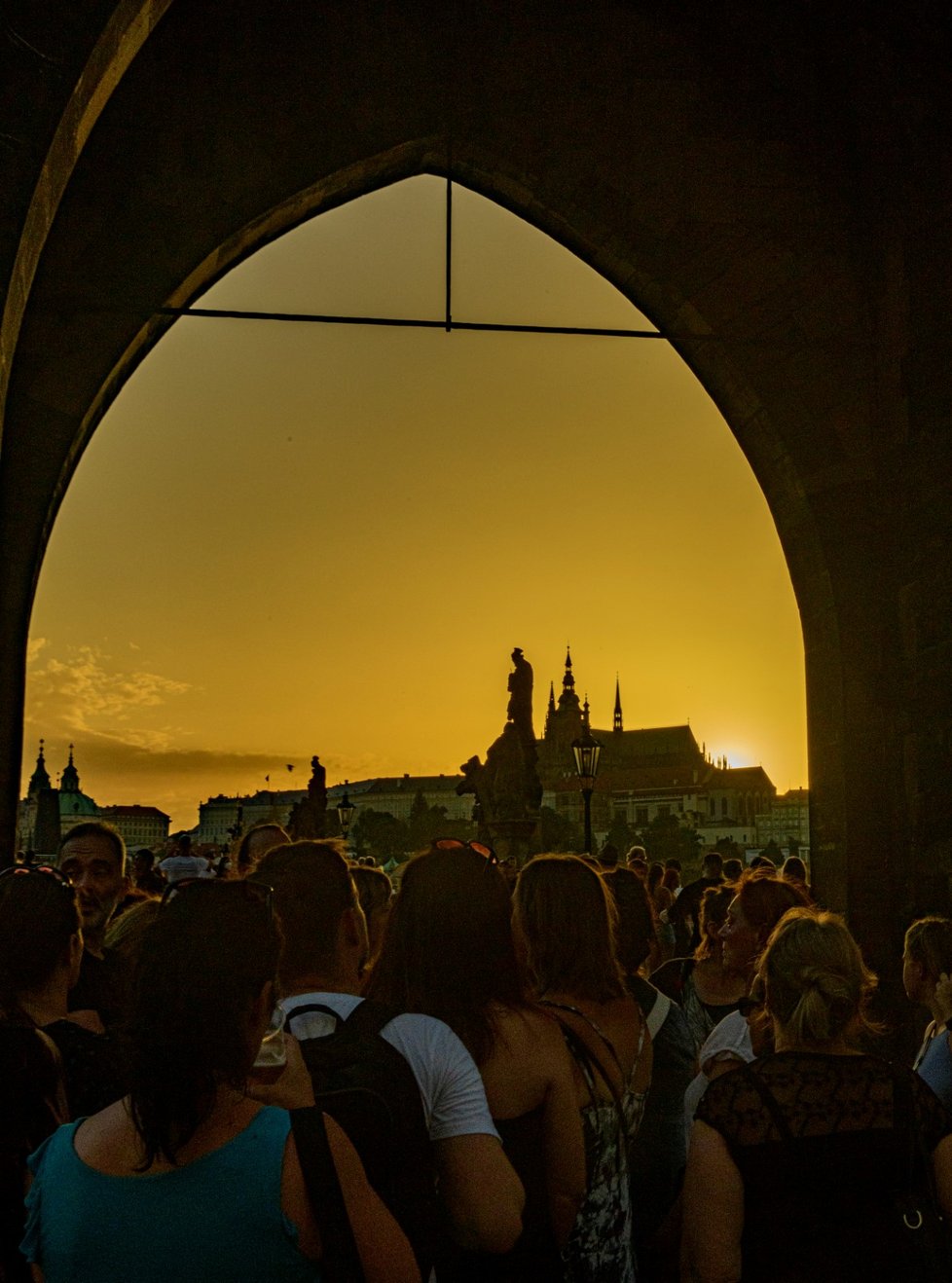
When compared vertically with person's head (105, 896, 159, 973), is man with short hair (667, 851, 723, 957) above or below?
below

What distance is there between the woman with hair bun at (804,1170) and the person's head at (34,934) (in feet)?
4.44

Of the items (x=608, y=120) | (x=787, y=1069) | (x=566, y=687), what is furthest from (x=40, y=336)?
(x=566, y=687)

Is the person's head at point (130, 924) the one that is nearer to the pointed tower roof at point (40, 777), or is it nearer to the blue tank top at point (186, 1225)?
the blue tank top at point (186, 1225)

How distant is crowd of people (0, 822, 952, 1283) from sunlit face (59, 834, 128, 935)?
1319 mm

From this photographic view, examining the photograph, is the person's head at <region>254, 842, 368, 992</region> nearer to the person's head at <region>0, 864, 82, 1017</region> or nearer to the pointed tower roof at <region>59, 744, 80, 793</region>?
the person's head at <region>0, 864, 82, 1017</region>

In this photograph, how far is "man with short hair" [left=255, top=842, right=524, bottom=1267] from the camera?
222 centimetres

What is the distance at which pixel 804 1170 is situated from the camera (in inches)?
93.9

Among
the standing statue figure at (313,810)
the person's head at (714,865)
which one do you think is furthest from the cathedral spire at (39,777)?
the person's head at (714,865)

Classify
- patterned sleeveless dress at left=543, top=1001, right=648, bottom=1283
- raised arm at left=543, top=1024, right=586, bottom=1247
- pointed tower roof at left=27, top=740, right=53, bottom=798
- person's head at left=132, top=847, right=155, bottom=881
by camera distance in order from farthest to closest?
pointed tower roof at left=27, top=740, right=53, bottom=798 < person's head at left=132, top=847, right=155, bottom=881 < patterned sleeveless dress at left=543, top=1001, right=648, bottom=1283 < raised arm at left=543, top=1024, right=586, bottom=1247

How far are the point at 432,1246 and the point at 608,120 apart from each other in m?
8.44

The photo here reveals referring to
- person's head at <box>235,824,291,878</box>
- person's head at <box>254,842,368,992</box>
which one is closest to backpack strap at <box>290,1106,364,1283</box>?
person's head at <box>254,842,368,992</box>

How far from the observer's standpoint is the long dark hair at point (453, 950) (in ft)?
8.35

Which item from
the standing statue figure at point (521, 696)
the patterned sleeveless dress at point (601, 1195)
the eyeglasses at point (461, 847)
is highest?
the standing statue figure at point (521, 696)

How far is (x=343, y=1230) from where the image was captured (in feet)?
6.06
